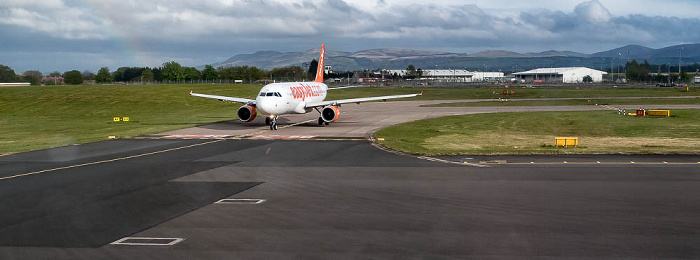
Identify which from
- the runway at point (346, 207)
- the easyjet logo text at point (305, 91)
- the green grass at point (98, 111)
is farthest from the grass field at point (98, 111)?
the runway at point (346, 207)

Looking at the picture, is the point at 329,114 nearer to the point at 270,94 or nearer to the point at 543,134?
the point at 270,94

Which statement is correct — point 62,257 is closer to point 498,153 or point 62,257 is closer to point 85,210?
point 85,210

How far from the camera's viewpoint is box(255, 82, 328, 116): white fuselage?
174 ft

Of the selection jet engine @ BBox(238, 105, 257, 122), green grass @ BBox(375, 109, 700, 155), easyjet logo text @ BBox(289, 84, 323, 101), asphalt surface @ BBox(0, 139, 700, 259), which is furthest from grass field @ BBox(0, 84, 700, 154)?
green grass @ BBox(375, 109, 700, 155)

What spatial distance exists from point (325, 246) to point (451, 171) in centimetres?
1449

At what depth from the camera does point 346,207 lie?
21.6 metres

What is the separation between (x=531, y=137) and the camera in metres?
47.6

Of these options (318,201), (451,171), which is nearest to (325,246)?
(318,201)

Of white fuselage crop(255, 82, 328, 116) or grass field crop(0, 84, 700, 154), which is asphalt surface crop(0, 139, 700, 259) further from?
grass field crop(0, 84, 700, 154)

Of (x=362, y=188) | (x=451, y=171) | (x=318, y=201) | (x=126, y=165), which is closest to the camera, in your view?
(x=318, y=201)

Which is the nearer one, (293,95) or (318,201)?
(318,201)

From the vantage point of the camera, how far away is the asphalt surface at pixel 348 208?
53.4 feet

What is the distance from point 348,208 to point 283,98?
33.7 metres

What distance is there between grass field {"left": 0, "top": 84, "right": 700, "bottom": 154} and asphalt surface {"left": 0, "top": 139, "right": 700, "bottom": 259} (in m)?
19.8
